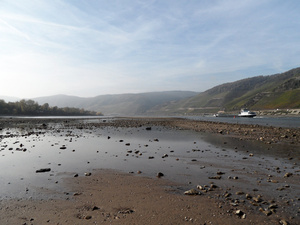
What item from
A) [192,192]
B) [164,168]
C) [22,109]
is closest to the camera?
[192,192]

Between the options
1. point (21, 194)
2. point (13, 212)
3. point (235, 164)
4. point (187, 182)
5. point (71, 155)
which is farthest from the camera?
point (71, 155)

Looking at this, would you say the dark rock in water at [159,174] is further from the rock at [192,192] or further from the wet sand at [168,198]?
the rock at [192,192]

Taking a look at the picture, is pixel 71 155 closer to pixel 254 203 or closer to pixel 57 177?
pixel 57 177

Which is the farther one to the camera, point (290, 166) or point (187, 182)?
point (290, 166)

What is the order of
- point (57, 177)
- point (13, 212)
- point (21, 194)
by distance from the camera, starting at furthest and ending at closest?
point (57, 177)
point (21, 194)
point (13, 212)

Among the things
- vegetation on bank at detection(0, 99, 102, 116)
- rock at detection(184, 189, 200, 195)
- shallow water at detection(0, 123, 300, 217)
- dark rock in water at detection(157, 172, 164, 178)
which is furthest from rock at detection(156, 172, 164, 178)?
vegetation on bank at detection(0, 99, 102, 116)

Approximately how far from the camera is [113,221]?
7.59m

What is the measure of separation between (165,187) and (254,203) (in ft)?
15.2

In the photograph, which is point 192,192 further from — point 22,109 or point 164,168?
point 22,109

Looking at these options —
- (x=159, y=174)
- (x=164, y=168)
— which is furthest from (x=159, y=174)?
(x=164, y=168)

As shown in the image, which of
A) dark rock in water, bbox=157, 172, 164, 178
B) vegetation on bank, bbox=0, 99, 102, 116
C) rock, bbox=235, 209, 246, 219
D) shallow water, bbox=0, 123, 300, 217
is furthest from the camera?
vegetation on bank, bbox=0, 99, 102, 116

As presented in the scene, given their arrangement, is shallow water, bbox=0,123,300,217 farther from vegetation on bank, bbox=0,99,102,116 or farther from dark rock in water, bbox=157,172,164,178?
vegetation on bank, bbox=0,99,102,116

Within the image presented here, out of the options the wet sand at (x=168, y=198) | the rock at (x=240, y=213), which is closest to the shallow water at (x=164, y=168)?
the wet sand at (x=168, y=198)

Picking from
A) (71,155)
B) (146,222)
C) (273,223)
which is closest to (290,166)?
(273,223)
